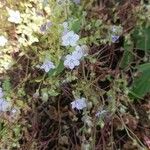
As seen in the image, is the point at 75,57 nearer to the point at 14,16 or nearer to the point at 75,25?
the point at 75,25

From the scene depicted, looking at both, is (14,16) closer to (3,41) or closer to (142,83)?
(3,41)

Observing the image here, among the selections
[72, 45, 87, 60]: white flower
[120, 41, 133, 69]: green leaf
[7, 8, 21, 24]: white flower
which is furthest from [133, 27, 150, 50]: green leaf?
[7, 8, 21, 24]: white flower

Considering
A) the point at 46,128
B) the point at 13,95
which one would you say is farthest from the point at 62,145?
the point at 13,95

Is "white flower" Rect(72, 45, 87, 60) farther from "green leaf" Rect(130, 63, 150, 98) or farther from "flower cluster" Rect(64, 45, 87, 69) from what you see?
"green leaf" Rect(130, 63, 150, 98)

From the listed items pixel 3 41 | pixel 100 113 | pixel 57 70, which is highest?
pixel 3 41

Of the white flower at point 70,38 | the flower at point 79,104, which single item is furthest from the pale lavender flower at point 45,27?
the flower at point 79,104

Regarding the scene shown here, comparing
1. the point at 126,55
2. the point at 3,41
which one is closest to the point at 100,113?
the point at 126,55

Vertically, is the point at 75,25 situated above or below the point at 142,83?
above
